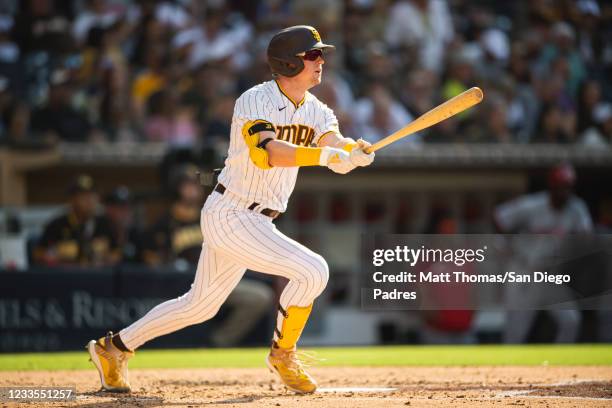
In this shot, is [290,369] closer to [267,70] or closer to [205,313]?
[205,313]

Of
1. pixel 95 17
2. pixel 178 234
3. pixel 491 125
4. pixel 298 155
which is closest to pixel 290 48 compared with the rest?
pixel 298 155

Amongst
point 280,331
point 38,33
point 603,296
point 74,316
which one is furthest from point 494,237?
point 38,33

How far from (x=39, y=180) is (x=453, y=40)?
508 cm

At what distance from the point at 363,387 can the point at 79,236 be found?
4.09 m

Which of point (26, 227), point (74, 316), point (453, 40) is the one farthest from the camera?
point (453, 40)

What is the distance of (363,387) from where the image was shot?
567 cm

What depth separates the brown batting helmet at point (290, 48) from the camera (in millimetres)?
5055

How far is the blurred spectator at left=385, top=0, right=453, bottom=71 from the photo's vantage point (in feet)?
40.5

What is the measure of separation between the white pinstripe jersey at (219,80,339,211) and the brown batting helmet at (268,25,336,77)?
0.36 ft

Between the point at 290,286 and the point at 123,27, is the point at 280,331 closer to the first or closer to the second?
the point at 290,286

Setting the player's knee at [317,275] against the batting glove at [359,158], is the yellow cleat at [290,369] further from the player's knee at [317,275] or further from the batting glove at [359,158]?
the batting glove at [359,158]

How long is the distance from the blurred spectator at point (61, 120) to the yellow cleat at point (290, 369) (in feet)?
18.1

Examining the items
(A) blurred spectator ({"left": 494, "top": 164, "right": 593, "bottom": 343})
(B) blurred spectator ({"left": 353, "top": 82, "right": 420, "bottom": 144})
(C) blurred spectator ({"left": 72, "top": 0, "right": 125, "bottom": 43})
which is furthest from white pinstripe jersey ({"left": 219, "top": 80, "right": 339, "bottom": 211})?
(C) blurred spectator ({"left": 72, "top": 0, "right": 125, "bottom": 43})

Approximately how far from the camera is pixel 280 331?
16.9 ft
